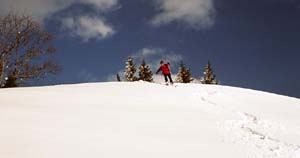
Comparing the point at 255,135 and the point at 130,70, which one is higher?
the point at 130,70

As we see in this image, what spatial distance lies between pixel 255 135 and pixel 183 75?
5659 cm

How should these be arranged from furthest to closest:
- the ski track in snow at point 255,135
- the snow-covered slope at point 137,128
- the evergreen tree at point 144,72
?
the evergreen tree at point 144,72
the ski track in snow at point 255,135
the snow-covered slope at point 137,128

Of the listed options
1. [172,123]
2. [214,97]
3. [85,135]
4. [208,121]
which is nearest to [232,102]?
[214,97]

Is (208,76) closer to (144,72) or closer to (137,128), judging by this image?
(144,72)

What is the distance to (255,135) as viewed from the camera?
1282cm

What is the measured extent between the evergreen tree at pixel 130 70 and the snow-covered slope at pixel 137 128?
157ft

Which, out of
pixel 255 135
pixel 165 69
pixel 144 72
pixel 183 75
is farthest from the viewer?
pixel 183 75

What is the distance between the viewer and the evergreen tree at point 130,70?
222ft

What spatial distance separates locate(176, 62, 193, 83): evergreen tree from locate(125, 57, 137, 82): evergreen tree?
743cm

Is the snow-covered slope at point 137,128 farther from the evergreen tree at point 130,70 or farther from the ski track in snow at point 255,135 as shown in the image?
the evergreen tree at point 130,70

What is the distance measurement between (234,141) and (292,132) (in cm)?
339

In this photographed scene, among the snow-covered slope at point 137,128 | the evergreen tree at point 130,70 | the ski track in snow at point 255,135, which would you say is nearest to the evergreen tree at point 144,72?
the evergreen tree at point 130,70

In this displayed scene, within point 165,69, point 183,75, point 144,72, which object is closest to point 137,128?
point 165,69

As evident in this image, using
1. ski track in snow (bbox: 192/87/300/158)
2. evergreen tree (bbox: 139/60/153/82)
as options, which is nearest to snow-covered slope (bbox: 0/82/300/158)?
ski track in snow (bbox: 192/87/300/158)
